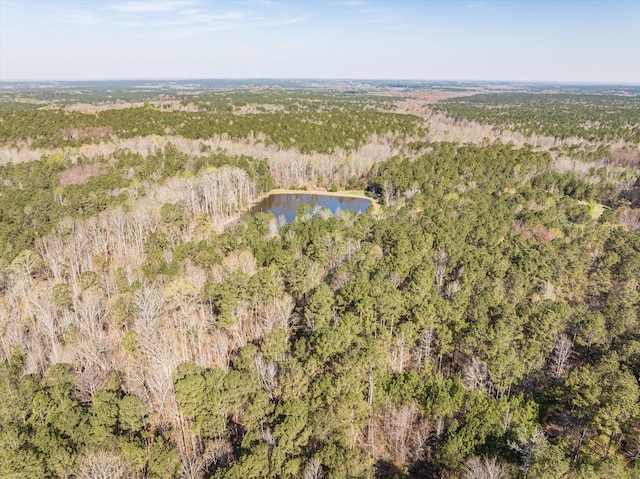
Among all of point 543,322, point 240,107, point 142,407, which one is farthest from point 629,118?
point 142,407

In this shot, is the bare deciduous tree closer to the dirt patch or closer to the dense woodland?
the dense woodland

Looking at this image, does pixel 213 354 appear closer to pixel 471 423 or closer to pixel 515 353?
pixel 471 423

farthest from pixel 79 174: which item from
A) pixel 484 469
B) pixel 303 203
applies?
pixel 484 469

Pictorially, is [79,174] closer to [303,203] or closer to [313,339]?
[303,203]

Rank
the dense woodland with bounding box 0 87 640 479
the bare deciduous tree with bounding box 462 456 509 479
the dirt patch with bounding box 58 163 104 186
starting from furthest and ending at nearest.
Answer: the dirt patch with bounding box 58 163 104 186 < the dense woodland with bounding box 0 87 640 479 < the bare deciduous tree with bounding box 462 456 509 479

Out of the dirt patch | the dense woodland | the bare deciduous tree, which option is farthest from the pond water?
the bare deciduous tree

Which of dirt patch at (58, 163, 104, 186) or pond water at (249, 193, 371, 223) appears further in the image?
pond water at (249, 193, 371, 223)

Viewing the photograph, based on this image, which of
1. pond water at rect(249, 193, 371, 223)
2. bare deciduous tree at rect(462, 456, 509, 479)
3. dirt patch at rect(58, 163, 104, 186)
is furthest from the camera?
pond water at rect(249, 193, 371, 223)

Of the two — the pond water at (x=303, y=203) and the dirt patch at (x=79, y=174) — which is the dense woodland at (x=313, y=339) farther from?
the pond water at (x=303, y=203)
